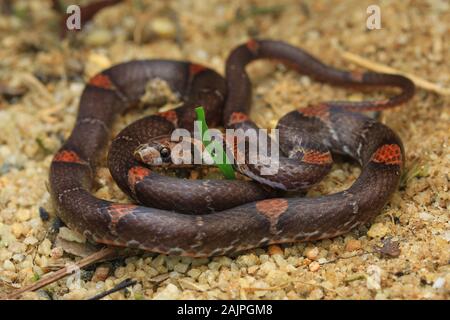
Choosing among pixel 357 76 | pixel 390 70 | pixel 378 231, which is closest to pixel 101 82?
pixel 357 76

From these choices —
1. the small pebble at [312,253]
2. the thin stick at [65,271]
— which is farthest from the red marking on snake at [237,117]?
the thin stick at [65,271]

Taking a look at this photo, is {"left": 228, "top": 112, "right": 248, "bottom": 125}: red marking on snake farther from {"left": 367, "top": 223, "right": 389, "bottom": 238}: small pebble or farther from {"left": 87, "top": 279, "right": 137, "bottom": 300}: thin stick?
{"left": 87, "top": 279, "right": 137, "bottom": 300}: thin stick

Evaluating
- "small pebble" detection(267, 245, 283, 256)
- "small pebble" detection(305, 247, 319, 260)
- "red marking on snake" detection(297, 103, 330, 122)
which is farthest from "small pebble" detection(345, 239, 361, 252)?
"red marking on snake" detection(297, 103, 330, 122)

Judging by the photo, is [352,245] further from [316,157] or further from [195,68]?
[195,68]

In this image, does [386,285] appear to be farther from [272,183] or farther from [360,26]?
[360,26]

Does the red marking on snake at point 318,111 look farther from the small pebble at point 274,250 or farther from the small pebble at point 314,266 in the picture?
the small pebble at point 314,266

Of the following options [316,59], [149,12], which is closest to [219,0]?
[149,12]
